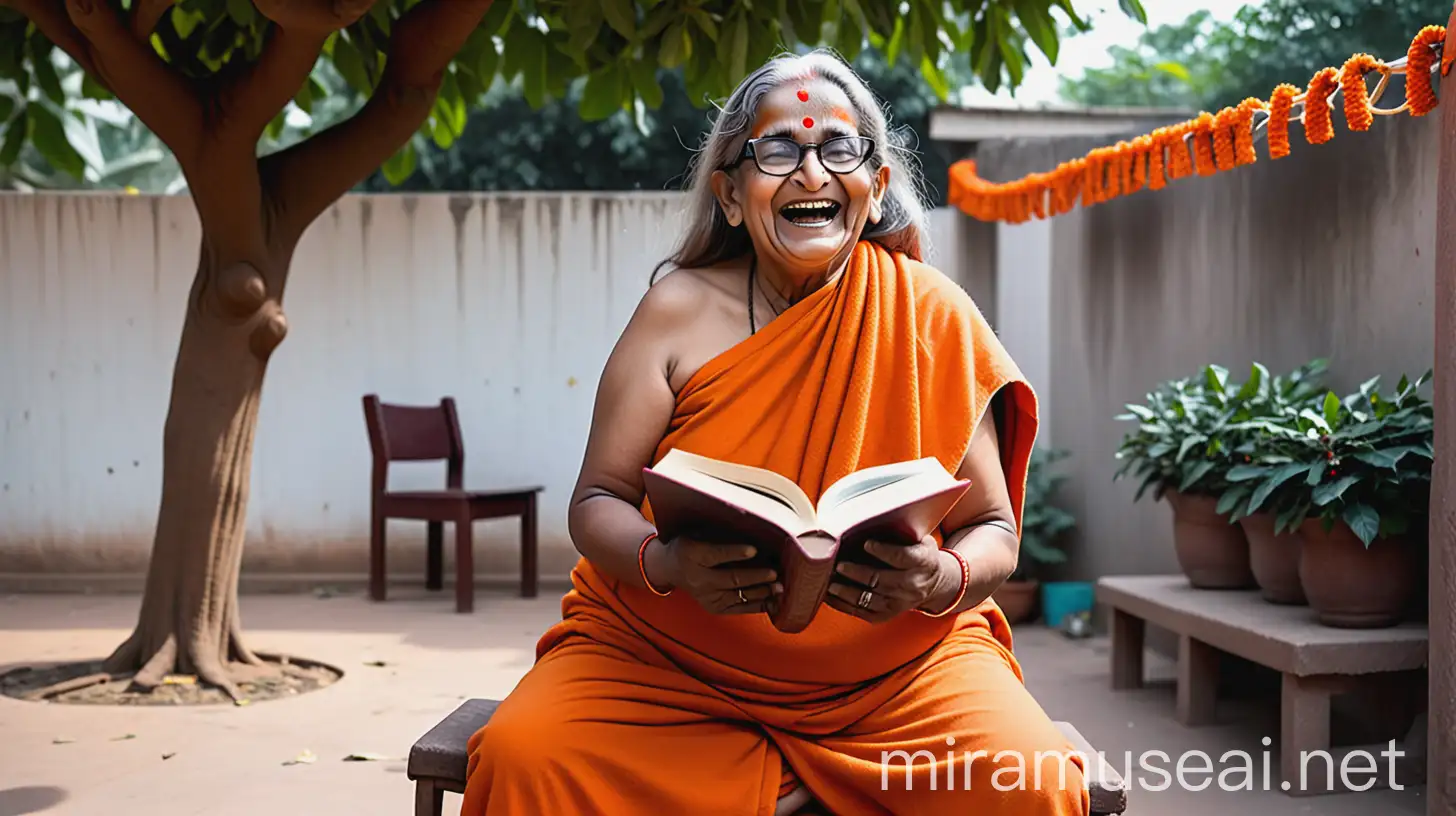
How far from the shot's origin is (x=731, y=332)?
2.54 m

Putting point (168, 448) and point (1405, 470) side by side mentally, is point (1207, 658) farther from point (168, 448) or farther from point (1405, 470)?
point (168, 448)

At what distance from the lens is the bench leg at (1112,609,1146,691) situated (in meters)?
5.13

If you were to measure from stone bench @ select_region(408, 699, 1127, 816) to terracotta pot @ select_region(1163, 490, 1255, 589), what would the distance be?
8.13 ft

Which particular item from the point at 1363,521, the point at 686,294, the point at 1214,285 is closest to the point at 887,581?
the point at 686,294

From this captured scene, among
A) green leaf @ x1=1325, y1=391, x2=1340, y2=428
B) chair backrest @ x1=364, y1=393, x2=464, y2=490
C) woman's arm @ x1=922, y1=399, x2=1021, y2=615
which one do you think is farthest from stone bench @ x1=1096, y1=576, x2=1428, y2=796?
chair backrest @ x1=364, y1=393, x2=464, y2=490

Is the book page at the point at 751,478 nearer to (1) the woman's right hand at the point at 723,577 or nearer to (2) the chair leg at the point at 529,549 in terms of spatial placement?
(1) the woman's right hand at the point at 723,577

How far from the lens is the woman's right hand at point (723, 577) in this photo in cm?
196

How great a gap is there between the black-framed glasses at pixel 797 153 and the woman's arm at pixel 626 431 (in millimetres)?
290

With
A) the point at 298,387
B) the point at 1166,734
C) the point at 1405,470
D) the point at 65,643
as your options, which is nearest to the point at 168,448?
the point at 65,643

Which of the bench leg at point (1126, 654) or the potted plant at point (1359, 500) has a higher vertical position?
the potted plant at point (1359, 500)

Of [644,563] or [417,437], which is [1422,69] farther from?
[417,437]

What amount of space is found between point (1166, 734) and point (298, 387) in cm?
515

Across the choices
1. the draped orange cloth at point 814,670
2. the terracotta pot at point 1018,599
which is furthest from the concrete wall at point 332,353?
the draped orange cloth at point 814,670

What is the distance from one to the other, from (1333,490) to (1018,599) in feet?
9.27
